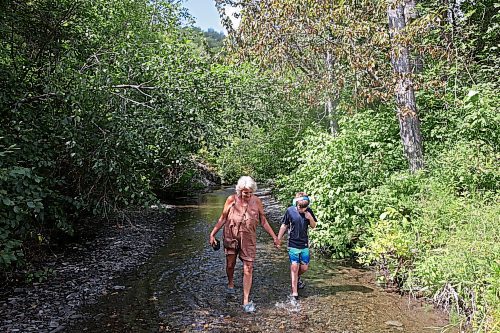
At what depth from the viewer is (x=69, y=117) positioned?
25.0 ft

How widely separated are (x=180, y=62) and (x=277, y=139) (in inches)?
300

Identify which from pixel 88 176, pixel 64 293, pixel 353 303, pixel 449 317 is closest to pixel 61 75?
pixel 88 176

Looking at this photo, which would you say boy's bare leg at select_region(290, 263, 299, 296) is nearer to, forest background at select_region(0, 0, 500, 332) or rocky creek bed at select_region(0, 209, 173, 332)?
forest background at select_region(0, 0, 500, 332)

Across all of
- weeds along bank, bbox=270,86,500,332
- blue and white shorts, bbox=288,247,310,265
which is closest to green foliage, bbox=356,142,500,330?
weeds along bank, bbox=270,86,500,332

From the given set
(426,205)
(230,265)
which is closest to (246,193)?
(230,265)

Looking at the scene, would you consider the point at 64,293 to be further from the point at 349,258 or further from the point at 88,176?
the point at 349,258

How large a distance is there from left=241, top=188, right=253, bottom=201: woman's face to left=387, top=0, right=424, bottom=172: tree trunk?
4.18m

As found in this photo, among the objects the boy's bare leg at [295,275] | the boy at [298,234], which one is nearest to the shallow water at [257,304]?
the boy's bare leg at [295,275]

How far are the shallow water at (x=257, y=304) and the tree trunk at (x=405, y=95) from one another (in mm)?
2846

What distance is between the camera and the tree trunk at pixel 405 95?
903 centimetres

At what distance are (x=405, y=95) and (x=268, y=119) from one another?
3569 mm

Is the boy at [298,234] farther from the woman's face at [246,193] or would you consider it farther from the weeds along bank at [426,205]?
the weeds along bank at [426,205]

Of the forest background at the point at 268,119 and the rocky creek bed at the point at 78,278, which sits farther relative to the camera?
the forest background at the point at 268,119

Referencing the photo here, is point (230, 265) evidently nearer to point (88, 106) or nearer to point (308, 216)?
point (308, 216)
